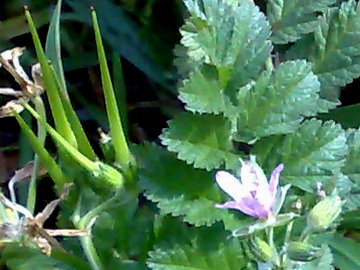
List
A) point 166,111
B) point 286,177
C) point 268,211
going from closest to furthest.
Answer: point 268,211 < point 286,177 < point 166,111

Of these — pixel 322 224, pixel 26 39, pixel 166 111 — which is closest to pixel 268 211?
pixel 322 224

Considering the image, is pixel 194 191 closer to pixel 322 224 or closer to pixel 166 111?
pixel 322 224

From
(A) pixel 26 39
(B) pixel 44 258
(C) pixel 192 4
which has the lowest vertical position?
(B) pixel 44 258

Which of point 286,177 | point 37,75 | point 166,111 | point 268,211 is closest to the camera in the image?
point 268,211

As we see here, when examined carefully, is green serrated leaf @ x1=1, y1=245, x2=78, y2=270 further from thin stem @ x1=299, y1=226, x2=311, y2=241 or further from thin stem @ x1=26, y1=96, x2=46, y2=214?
thin stem @ x1=299, y1=226, x2=311, y2=241

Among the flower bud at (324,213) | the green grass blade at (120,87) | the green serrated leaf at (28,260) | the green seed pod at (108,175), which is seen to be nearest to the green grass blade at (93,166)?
the green seed pod at (108,175)

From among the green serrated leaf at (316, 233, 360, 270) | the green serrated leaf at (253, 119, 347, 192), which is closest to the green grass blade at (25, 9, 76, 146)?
the green serrated leaf at (253, 119, 347, 192)

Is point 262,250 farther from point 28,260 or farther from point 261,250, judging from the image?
point 28,260
